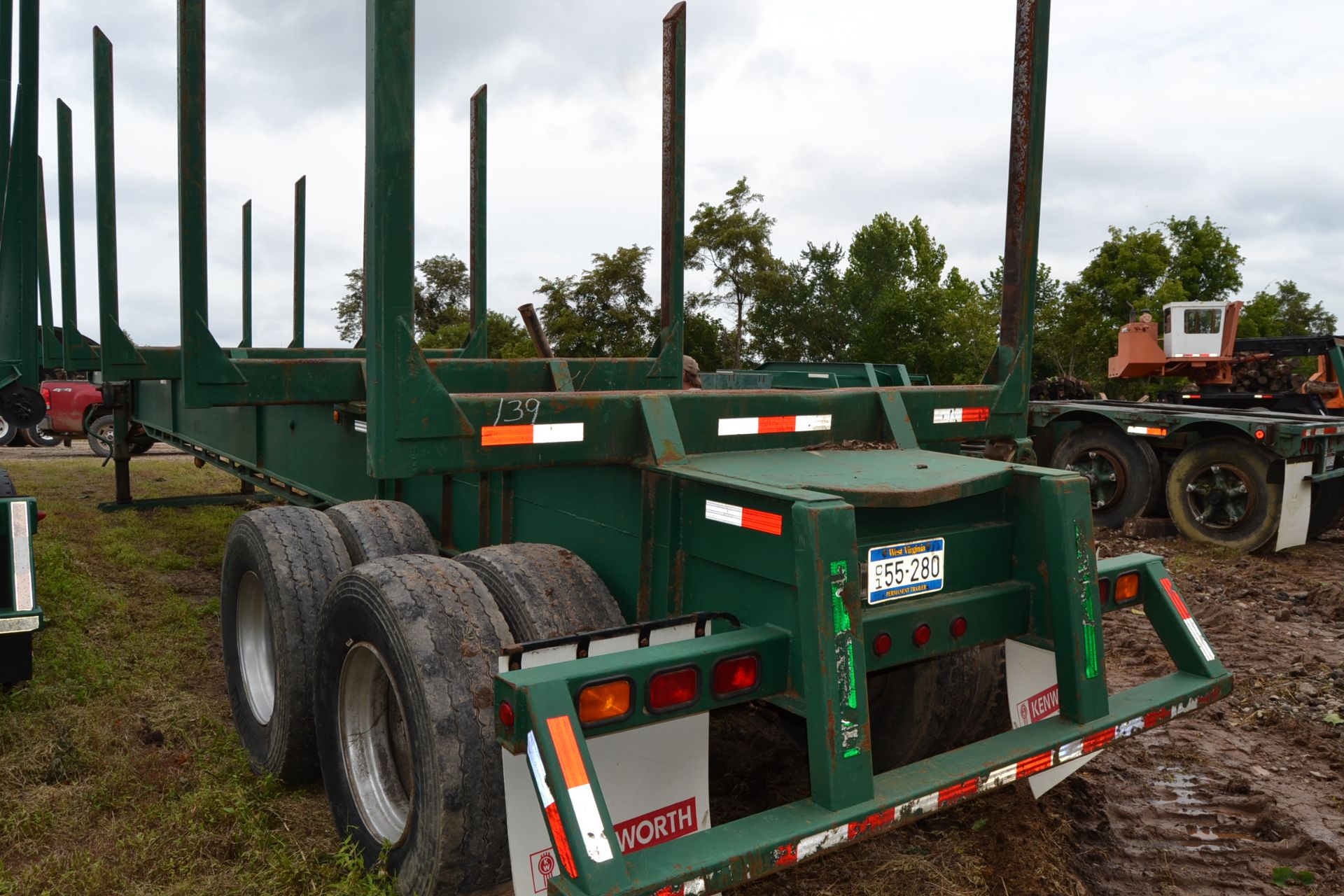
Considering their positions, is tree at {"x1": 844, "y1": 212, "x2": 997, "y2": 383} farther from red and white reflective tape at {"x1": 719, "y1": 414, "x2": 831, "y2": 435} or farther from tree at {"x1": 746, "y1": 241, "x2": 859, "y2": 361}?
red and white reflective tape at {"x1": 719, "y1": 414, "x2": 831, "y2": 435}

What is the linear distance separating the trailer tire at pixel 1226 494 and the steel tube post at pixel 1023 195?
6280mm

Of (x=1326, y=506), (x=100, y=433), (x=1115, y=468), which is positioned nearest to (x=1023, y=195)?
(x=1115, y=468)

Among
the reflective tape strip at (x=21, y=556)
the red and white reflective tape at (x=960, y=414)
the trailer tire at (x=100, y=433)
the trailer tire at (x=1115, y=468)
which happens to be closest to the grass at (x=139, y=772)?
the reflective tape strip at (x=21, y=556)

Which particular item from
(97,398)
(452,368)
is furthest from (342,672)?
(97,398)

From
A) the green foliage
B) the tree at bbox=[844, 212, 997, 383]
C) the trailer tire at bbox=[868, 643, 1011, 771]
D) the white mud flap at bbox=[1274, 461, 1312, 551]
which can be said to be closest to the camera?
the green foliage

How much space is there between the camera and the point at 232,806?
3.57 m

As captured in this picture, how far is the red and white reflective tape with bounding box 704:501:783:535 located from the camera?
2622 millimetres

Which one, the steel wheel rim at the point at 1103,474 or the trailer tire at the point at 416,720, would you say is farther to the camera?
the steel wheel rim at the point at 1103,474

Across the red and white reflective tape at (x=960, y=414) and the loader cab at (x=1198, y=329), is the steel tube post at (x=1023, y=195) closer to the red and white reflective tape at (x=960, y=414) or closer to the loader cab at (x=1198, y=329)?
the red and white reflective tape at (x=960, y=414)

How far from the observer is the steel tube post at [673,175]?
538cm

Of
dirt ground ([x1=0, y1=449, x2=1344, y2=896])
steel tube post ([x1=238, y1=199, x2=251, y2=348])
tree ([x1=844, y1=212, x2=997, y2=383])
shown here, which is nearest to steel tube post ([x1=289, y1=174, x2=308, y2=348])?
steel tube post ([x1=238, y1=199, x2=251, y2=348])

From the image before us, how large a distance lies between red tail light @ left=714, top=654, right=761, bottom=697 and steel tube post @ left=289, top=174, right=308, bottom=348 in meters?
10.8

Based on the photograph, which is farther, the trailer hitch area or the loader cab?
the loader cab

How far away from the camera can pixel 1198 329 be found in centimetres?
Answer: 1599
